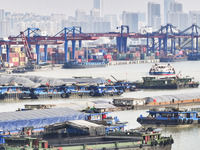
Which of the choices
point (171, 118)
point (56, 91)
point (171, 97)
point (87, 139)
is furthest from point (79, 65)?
point (87, 139)

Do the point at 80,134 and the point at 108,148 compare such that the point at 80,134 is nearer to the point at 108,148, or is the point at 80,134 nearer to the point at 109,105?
the point at 108,148

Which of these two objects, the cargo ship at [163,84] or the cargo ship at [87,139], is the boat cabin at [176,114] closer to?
the cargo ship at [87,139]

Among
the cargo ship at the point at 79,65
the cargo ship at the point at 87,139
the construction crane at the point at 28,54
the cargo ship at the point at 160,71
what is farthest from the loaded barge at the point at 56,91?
the cargo ship at the point at 79,65

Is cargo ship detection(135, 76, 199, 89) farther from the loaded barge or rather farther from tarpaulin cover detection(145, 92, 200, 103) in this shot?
tarpaulin cover detection(145, 92, 200, 103)

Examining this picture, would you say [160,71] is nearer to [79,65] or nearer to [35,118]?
[79,65]

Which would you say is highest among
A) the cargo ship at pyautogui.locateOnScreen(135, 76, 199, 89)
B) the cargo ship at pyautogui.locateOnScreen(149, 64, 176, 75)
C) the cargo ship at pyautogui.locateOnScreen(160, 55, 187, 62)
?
the cargo ship at pyautogui.locateOnScreen(160, 55, 187, 62)

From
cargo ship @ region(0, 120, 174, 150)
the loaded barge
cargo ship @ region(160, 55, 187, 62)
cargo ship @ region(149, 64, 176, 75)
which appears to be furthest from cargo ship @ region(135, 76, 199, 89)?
cargo ship @ region(160, 55, 187, 62)

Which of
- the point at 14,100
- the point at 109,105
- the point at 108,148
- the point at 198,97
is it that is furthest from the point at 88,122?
the point at 14,100

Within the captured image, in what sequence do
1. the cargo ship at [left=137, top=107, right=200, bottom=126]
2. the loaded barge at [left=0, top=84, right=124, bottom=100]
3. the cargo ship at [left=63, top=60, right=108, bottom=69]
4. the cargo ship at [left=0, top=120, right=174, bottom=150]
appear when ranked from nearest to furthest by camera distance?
1. the cargo ship at [left=0, top=120, right=174, bottom=150]
2. the cargo ship at [left=137, top=107, right=200, bottom=126]
3. the loaded barge at [left=0, top=84, right=124, bottom=100]
4. the cargo ship at [left=63, top=60, right=108, bottom=69]
